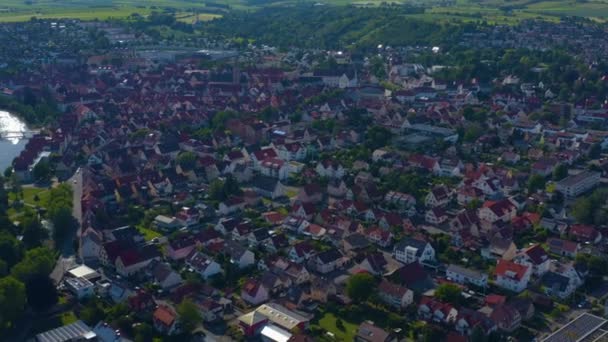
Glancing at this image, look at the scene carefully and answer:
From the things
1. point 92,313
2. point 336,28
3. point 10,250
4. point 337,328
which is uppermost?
point 336,28

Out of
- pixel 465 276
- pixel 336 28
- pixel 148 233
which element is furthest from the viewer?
pixel 336 28

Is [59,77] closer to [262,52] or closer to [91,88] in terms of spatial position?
[91,88]

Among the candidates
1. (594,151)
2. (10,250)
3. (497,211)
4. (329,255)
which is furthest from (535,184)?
(10,250)

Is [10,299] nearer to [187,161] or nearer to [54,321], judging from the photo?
[54,321]

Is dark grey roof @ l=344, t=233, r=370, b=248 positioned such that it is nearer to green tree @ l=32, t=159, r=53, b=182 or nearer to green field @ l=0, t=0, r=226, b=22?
green tree @ l=32, t=159, r=53, b=182

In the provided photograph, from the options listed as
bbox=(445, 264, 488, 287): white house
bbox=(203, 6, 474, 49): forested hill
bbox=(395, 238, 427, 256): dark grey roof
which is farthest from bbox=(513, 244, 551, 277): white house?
bbox=(203, 6, 474, 49): forested hill

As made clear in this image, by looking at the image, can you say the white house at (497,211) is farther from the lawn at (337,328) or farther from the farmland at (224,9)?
the farmland at (224,9)

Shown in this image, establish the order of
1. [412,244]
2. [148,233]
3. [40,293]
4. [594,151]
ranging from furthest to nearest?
[594,151]
[148,233]
[412,244]
[40,293]
